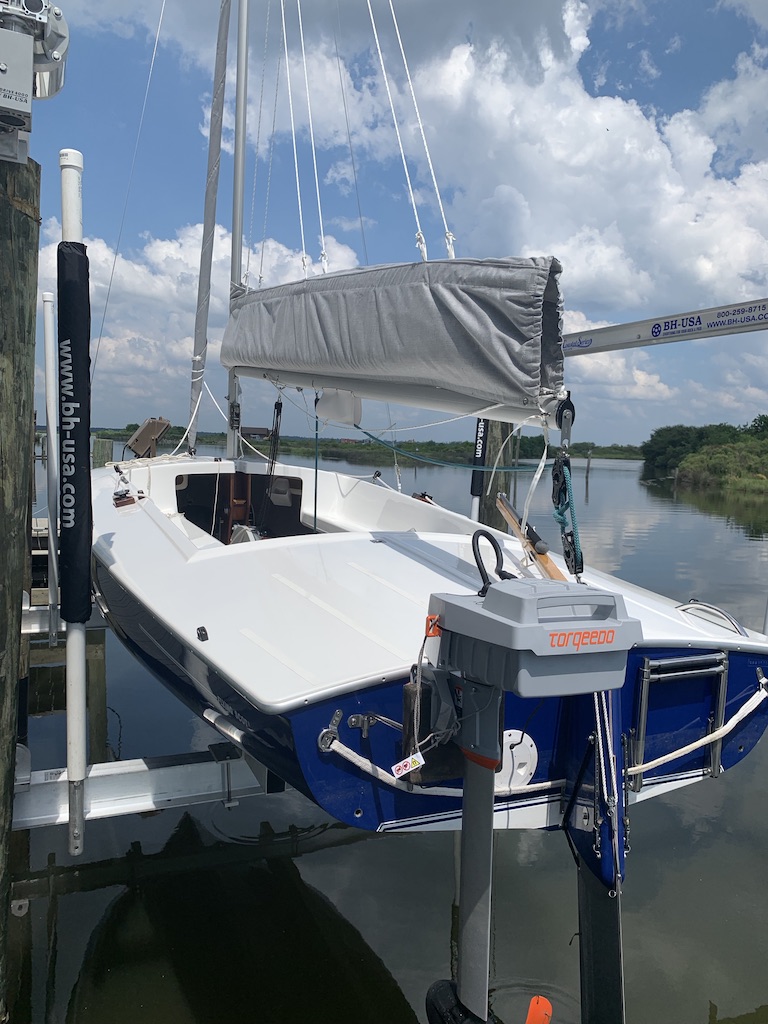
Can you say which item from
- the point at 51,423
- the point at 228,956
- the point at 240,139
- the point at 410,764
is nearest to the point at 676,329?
the point at 410,764

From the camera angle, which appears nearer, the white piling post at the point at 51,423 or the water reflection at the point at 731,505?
the white piling post at the point at 51,423

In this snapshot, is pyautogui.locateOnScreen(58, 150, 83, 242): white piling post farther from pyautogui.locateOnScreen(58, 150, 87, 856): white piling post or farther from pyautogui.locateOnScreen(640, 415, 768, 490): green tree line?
pyautogui.locateOnScreen(640, 415, 768, 490): green tree line

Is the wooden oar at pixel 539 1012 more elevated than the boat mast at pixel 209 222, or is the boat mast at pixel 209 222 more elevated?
the boat mast at pixel 209 222

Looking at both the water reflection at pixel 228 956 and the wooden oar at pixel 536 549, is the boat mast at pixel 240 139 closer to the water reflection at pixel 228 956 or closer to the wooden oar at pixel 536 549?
the wooden oar at pixel 536 549

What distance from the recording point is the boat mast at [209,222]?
26.5 ft

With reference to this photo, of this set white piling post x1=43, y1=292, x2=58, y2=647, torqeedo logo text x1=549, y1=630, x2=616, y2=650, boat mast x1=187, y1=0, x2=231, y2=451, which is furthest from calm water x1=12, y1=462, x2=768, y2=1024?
boat mast x1=187, y1=0, x2=231, y2=451

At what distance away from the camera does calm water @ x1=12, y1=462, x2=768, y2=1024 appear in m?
3.49

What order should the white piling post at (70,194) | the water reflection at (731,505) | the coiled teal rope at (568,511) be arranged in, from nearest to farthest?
the coiled teal rope at (568,511)
the white piling post at (70,194)
the water reflection at (731,505)

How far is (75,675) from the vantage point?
3.30 m

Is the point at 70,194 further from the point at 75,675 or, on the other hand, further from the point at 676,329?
the point at 676,329

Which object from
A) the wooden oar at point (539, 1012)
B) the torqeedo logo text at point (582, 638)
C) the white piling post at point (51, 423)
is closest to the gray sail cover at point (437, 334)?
the torqeedo logo text at point (582, 638)

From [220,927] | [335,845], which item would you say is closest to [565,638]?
[220,927]

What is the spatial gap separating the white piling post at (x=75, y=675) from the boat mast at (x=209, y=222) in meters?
4.91

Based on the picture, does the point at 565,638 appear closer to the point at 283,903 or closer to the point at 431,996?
the point at 431,996
